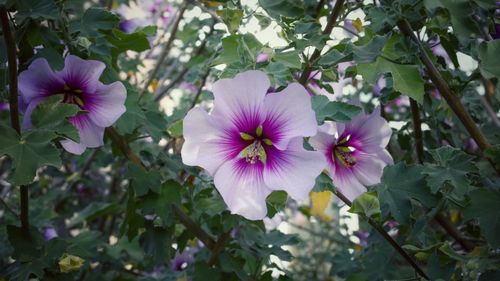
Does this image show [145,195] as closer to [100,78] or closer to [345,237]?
[100,78]

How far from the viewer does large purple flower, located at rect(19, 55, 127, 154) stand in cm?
86

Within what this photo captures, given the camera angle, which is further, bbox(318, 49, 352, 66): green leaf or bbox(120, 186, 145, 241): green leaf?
bbox(120, 186, 145, 241): green leaf

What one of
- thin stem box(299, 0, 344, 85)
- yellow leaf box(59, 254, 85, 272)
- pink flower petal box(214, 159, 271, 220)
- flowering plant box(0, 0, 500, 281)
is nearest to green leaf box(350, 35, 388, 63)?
flowering plant box(0, 0, 500, 281)

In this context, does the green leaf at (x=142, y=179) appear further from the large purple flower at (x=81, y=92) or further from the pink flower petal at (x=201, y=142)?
the pink flower petal at (x=201, y=142)

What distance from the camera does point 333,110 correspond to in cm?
77

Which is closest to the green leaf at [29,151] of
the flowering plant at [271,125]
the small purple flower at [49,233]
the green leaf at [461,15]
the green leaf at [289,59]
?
the flowering plant at [271,125]

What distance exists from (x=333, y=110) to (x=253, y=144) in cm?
14

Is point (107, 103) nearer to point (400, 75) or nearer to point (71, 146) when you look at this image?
point (71, 146)

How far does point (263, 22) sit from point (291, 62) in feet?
0.50

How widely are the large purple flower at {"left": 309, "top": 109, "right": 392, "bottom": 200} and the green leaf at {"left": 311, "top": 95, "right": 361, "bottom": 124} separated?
120mm

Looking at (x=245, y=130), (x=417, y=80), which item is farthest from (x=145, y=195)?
(x=417, y=80)

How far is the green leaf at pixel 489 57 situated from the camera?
74 centimetres

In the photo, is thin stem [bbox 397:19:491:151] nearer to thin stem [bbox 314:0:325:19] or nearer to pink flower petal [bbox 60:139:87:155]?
thin stem [bbox 314:0:325:19]

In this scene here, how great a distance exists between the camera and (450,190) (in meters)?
0.84
